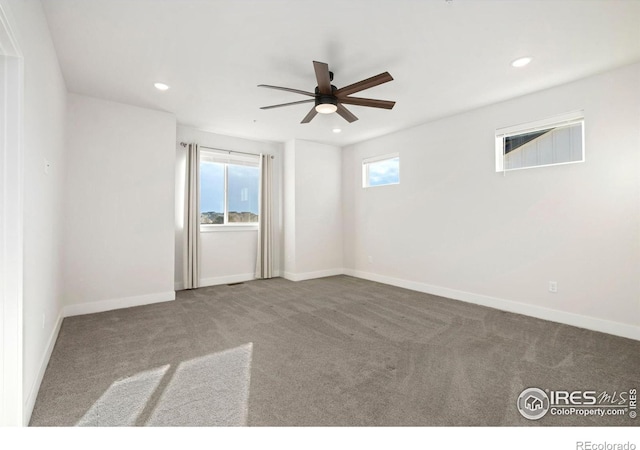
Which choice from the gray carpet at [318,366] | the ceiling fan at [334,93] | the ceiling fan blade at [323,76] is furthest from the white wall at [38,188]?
the ceiling fan blade at [323,76]

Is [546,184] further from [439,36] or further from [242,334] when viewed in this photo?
[242,334]

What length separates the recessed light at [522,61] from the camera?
8.98 ft

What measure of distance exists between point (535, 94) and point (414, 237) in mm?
2441

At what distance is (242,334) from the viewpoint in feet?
9.67

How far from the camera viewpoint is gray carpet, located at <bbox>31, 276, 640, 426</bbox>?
171 cm

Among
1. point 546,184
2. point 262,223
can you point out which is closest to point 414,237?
point 546,184

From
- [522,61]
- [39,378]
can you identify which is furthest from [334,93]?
[39,378]

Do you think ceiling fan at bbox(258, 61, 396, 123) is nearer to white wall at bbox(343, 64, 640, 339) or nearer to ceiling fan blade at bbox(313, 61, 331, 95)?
ceiling fan blade at bbox(313, 61, 331, 95)

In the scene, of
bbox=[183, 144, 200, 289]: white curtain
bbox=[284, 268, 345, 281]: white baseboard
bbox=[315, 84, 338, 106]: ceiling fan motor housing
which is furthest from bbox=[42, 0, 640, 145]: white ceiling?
bbox=[284, 268, 345, 281]: white baseboard

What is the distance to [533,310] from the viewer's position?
346 cm

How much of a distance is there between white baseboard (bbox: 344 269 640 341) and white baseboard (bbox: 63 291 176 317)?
3.67 m

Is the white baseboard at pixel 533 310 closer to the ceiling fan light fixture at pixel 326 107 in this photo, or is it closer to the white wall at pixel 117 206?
the ceiling fan light fixture at pixel 326 107

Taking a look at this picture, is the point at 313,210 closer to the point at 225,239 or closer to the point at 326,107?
the point at 225,239

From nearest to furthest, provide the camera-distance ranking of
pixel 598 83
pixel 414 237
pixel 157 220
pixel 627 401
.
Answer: pixel 627 401
pixel 598 83
pixel 157 220
pixel 414 237
